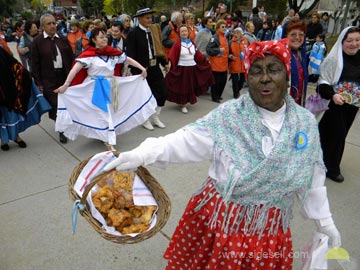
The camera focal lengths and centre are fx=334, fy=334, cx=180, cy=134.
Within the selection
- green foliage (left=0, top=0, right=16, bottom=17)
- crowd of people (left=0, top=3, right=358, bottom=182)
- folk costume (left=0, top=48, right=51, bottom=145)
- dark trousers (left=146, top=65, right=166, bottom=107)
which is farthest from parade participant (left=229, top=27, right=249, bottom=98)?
green foliage (left=0, top=0, right=16, bottom=17)

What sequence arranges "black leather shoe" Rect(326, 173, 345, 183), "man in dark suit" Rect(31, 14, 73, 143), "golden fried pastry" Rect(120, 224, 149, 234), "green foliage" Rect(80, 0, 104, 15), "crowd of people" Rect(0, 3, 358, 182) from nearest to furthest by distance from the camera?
"golden fried pastry" Rect(120, 224, 149, 234)
"crowd of people" Rect(0, 3, 358, 182)
"black leather shoe" Rect(326, 173, 345, 183)
"man in dark suit" Rect(31, 14, 73, 143)
"green foliage" Rect(80, 0, 104, 15)

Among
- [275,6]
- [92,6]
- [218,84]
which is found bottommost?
[218,84]

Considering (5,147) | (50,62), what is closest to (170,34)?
(50,62)

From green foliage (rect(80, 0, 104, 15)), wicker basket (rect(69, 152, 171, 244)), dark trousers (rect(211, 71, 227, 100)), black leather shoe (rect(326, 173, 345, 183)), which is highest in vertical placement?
green foliage (rect(80, 0, 104, 15))

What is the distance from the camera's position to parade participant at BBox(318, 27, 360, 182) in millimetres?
3379

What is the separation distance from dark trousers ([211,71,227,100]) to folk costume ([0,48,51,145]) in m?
3.50

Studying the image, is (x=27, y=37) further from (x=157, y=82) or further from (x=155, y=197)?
(x=155, y=197)

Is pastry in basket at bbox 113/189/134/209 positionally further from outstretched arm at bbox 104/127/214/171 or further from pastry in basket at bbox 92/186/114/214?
outstretched arm at bbox 104/127/214/171

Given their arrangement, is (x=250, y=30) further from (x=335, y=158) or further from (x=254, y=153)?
(x=254, y=153)

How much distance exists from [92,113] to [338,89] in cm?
294

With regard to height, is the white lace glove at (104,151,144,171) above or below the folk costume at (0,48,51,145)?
above

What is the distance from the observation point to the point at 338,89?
351 centimetres

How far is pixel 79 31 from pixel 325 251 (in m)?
8.40

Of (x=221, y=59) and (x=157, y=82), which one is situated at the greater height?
(x=221, y=59)
